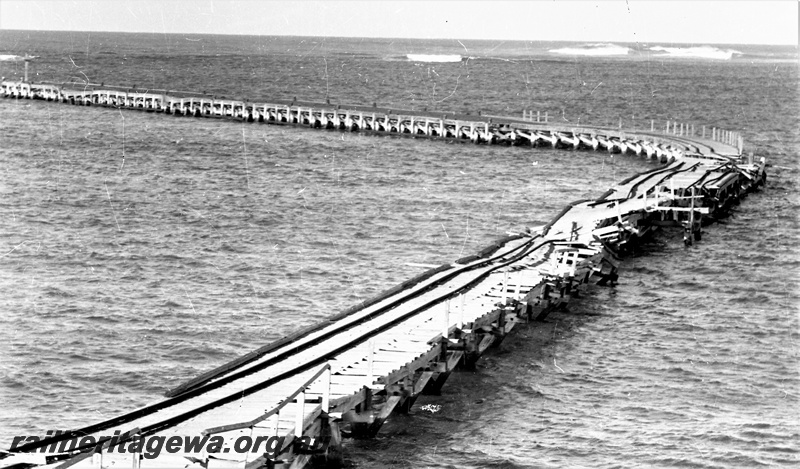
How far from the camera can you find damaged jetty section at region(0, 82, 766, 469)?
21172 mm

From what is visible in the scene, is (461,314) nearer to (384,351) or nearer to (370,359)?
(384,351)

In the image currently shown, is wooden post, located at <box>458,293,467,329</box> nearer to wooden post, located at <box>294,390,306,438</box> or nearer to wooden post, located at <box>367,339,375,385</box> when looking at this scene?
wooden post, located at <box>367,339,375,385</box>

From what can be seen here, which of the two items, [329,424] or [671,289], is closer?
[329,424]

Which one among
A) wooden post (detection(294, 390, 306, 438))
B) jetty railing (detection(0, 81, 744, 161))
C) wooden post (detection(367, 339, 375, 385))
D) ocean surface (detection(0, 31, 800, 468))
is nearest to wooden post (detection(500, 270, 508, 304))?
ocean surface (detection(0, 31, 800, 468))

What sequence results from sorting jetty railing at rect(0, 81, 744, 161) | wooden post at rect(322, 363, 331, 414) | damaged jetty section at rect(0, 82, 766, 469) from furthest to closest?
jetty railing at rect(0, 81, 744, 161)
wooden post at rect(322, 363, 331, 414)
damaged jetty section at rect(0, 82, 766, 469)

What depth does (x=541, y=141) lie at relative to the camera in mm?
81375

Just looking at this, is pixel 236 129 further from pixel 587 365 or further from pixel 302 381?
pixel 302 381

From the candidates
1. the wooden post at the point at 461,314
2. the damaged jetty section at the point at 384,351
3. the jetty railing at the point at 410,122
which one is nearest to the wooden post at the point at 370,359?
the damaged jetty section at the point at 384,351

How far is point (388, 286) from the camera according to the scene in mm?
39750

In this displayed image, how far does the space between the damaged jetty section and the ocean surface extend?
94 centimetres

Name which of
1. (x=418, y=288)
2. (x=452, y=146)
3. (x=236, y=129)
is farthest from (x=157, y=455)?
(x=236, y=129)

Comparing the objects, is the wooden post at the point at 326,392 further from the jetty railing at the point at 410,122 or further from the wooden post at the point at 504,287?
the jetty railing at the point at 410,122

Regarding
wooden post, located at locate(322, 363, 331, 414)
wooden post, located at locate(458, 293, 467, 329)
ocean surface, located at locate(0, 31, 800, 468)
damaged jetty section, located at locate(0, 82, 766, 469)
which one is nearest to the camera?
damaged jetty section, located at locate(0, 82, 766, 469)

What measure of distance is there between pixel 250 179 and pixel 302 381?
136 feet
